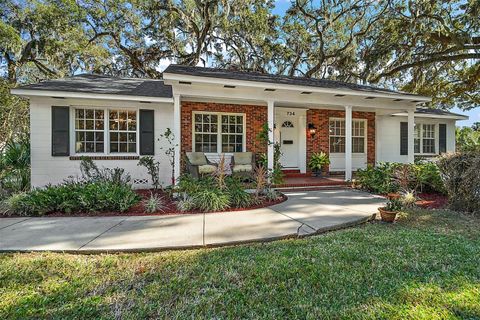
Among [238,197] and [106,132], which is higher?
[106,132]

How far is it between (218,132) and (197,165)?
6.55 ft

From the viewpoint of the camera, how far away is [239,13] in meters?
13.7

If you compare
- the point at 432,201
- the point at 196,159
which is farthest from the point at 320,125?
the point at 196,159

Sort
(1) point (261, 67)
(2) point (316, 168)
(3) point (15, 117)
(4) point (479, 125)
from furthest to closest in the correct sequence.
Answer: (4) point (479, 125), (1) point (261, 67), (3) point (15, 117), (2) point (316, 168)

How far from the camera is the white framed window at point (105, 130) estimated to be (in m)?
8.24

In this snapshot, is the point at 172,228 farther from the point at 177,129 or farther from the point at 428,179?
the point at 428,179

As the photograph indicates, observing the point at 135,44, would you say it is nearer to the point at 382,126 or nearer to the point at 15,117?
the point at 15,117

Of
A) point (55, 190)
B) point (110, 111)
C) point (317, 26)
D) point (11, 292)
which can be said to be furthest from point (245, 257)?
point (317, 26)

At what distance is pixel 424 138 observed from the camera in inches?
480

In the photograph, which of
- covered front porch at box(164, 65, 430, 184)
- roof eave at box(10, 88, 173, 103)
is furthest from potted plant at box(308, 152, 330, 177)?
roof eave at box(10, 88, 173, 103)

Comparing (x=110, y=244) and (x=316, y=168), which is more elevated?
(x=316, y=168)

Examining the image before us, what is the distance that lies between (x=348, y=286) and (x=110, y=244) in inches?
118

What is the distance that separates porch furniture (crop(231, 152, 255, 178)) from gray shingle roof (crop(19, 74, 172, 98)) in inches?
117

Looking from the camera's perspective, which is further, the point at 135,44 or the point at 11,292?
the point at 135,44
